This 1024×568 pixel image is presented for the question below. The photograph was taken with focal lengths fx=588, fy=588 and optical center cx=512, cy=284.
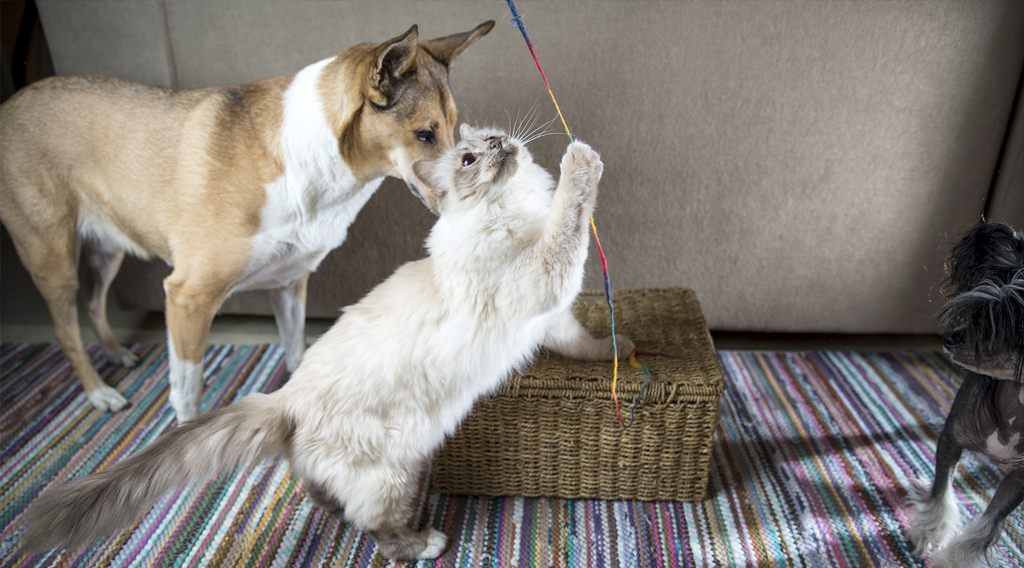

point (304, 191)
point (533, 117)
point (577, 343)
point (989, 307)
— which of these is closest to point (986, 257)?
point (989, 307)

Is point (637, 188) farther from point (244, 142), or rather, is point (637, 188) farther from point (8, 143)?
point (8, 143)

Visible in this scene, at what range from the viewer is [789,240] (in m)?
1.69

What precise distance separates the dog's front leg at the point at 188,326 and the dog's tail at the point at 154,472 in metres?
0.32

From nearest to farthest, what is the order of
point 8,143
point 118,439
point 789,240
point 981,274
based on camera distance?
point 981,274 < point 8,143 < point 118,439 < point 789,240

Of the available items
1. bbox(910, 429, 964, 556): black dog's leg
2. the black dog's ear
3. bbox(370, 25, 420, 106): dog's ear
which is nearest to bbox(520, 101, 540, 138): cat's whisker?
bbox(370, 25, 420, 106): dog's ear

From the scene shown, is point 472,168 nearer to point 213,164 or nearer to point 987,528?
point 213,164

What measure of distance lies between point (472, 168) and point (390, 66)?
317 mm

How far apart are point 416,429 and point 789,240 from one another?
1.22m

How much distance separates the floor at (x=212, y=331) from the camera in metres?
1.88

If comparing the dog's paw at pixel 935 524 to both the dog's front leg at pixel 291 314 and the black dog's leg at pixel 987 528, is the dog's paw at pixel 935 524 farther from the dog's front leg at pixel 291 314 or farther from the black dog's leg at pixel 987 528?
the dog's front leg at pixel 291 314

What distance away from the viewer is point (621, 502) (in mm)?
1254

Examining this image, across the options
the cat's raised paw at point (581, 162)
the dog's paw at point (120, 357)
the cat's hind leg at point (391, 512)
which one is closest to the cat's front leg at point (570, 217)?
the cat's raised paw at point (581, 162)

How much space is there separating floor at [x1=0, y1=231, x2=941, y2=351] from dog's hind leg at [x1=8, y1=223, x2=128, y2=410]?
1.11ft

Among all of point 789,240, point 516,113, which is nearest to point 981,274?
point 789,240
